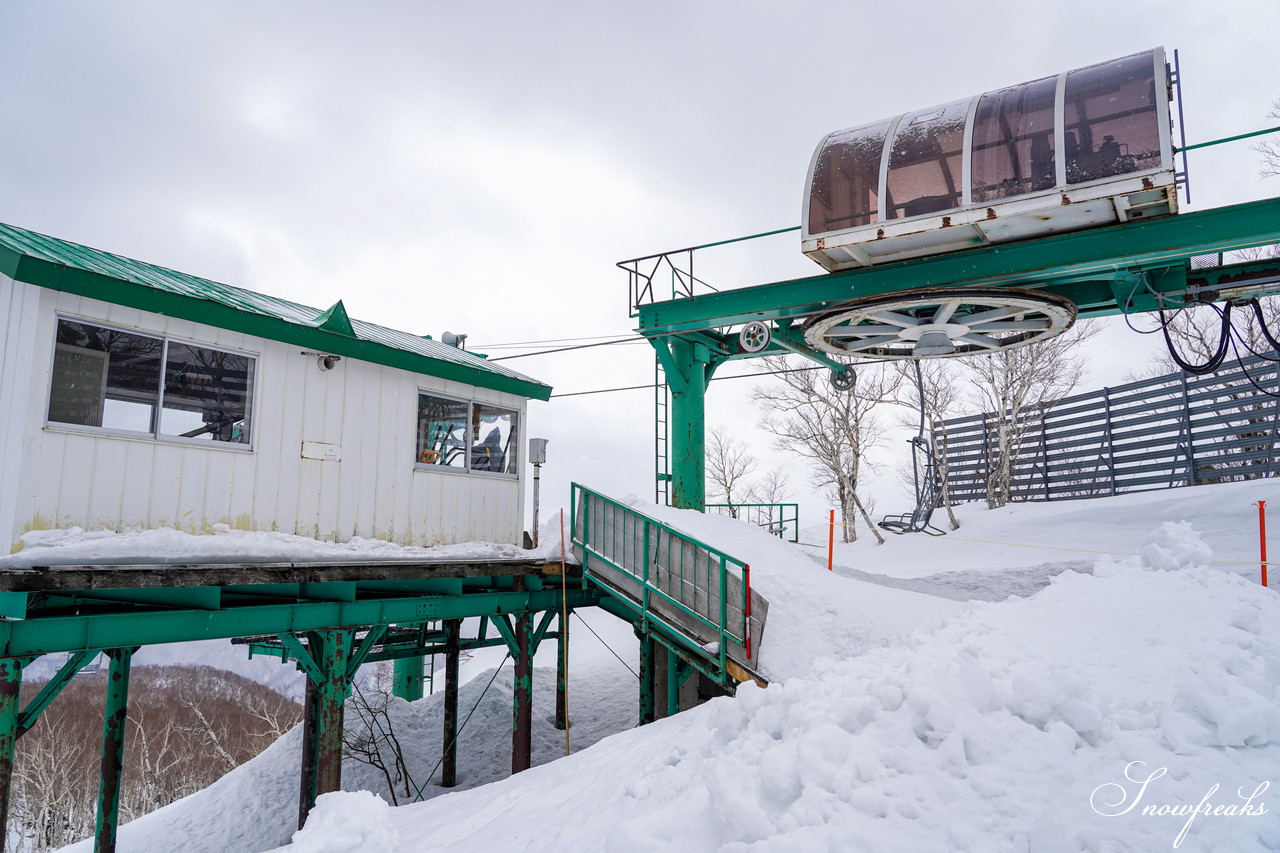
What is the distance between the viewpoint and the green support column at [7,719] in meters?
6.70

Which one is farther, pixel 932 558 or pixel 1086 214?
pixel 932 558

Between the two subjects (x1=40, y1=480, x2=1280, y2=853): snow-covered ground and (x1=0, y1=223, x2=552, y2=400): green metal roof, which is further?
(x1=0, y1=223, x2=552, y2=400): green metal roof

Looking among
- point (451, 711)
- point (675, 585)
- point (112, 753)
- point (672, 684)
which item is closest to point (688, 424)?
point (675, 585)

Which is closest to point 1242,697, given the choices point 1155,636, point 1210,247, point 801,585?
point 1155,636

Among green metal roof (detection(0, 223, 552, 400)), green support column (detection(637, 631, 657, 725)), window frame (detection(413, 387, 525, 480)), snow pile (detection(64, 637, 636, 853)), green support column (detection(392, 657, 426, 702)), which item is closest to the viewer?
green metal roof (detection(0, 223, 552, 400))

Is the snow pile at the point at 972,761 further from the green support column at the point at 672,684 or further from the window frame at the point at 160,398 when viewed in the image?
the green support column at the point at 672,684

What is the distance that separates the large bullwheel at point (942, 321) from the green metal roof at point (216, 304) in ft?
18.7

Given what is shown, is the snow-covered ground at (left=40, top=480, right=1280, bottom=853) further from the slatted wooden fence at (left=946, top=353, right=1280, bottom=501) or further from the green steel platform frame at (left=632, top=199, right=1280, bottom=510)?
the slatted wooden fence at (left=946, top=353, right=1280, bottom=501)

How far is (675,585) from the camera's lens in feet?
35.4

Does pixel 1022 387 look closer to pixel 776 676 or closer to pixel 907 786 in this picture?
pixel 776 676

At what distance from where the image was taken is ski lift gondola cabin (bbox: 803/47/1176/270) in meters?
9.20

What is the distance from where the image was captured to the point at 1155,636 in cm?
577

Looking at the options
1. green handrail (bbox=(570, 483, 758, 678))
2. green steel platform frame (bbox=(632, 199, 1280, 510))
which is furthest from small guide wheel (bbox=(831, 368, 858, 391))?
green handrail (bbox=(570, 483, 758, 678))

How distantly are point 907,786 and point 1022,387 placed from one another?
23.0 meters
